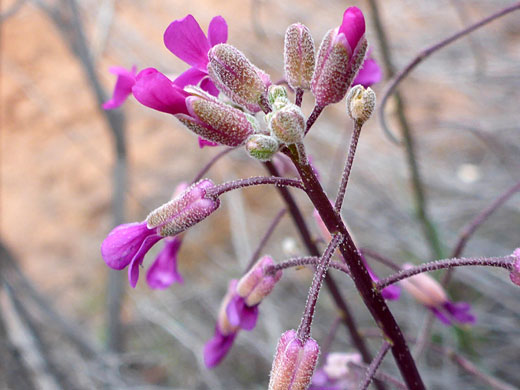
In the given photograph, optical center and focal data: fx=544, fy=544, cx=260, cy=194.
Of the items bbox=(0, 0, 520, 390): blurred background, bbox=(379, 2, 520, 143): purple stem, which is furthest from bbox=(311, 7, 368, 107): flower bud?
bbox=(0, 0, 520, 390): blurred background

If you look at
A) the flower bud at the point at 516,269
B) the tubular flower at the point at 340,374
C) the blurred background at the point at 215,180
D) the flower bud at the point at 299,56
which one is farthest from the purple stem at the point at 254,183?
the blurred background at the point at 215,180

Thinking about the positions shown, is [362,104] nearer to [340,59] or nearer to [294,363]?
[340,59]

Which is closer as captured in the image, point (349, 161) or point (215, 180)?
point (349, 161)

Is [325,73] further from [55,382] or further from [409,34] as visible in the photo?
[409,34]

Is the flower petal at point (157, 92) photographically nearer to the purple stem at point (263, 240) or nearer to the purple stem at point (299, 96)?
the purple stem at point (299, 96)

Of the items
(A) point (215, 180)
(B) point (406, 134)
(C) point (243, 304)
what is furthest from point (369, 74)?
(A) point (215, 180)

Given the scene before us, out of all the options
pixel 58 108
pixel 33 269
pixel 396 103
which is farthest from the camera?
pixel 58 108

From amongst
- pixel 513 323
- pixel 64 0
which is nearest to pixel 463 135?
pixel 513 323

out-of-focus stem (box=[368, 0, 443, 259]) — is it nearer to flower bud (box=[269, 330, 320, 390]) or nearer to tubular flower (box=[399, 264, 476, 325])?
tubular flower (box=[399, 264, 476, 325])
